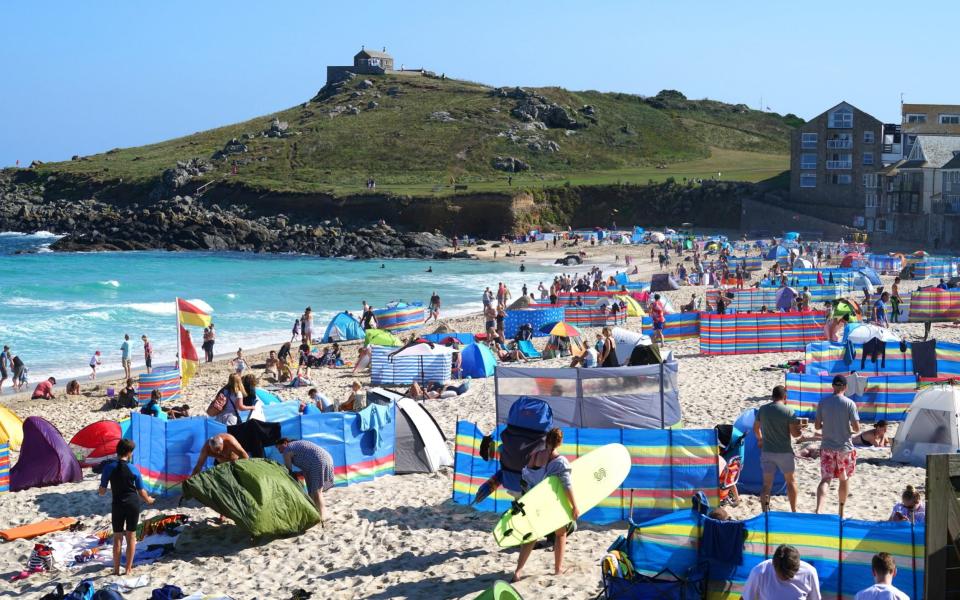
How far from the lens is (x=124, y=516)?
29.9ft

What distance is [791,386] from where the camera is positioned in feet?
47.7

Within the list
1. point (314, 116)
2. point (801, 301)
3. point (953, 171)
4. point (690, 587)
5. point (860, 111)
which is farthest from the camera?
point (314, 116)

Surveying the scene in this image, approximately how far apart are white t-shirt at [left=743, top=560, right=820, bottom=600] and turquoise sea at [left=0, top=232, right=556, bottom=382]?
24690 mm

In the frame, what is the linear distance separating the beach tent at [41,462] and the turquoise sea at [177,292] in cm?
1544

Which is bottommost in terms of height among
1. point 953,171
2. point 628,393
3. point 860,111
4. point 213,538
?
point 213,538

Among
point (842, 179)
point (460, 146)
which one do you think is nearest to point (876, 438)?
point (842, 179)

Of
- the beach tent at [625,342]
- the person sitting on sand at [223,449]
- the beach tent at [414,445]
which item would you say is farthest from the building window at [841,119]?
the person sitting on sand at [223,449]

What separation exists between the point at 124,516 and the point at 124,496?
0.19m

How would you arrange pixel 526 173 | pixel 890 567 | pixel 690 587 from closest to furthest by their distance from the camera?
pixel 890 567 → pixel 690 587 → pixel 526 173

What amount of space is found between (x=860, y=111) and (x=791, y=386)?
64.7 m

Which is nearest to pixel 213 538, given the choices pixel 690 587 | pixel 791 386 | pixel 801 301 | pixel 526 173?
pixel 690 587

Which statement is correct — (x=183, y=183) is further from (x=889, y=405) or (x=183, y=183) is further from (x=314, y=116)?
(x=889, y=405)

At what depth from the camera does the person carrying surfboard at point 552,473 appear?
8.06 metres

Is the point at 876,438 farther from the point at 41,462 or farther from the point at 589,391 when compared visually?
the point at 41,462
